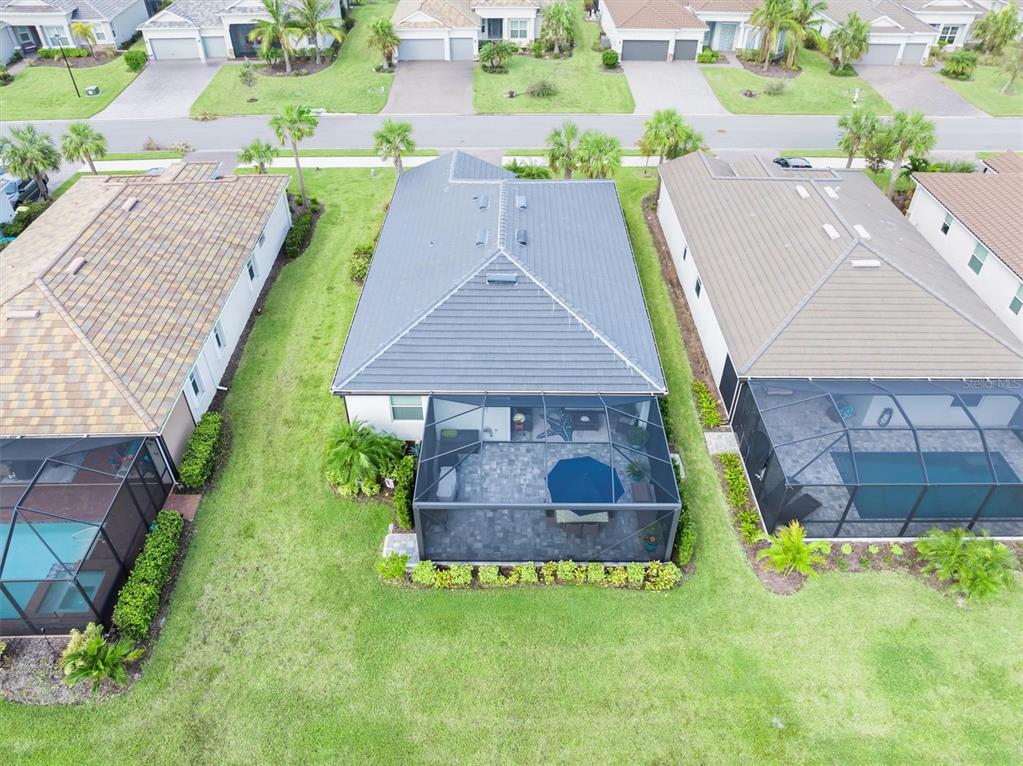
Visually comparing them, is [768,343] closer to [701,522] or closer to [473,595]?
[701,522]

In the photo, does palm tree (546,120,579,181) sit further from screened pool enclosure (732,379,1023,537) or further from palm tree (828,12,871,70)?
palm tree (828,12,871,70)

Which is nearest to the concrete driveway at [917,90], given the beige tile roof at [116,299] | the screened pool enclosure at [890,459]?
the screened pool enclosure at [890,459]

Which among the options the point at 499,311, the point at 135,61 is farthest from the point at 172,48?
the point at 499,311

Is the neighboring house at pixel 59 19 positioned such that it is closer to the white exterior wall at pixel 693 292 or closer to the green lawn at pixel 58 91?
the green lawn at pixel 58 91

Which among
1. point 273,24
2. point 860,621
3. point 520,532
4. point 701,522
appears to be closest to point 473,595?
point 520,532

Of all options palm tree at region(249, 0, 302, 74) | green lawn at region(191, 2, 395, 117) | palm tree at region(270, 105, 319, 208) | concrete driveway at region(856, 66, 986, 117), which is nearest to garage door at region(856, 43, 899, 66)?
concrete driveway at region(856, 66, 986, 117)

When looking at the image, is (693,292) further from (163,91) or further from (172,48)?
(172,48)
